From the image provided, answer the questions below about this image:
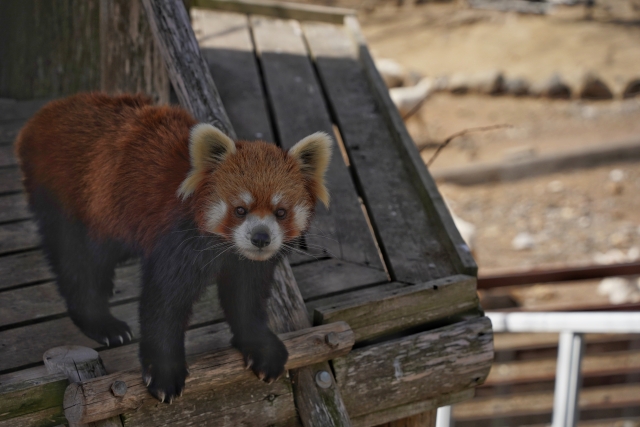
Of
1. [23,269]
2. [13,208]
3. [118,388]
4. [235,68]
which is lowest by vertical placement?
[118,388]

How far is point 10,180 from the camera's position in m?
3.17

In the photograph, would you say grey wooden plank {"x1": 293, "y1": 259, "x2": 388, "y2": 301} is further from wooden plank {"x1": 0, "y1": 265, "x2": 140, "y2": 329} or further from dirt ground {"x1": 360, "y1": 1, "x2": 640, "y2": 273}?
dirt ground {"x1": 360, "y1": 1, "x2": 640, "y2": 273}

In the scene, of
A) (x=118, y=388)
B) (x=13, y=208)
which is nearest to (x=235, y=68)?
(x=13, y=208)

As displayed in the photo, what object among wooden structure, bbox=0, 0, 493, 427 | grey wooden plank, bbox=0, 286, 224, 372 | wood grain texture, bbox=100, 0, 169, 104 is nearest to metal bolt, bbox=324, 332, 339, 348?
wooden structure, bbox=0, 0, 493, 427

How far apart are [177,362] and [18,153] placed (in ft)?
3.56

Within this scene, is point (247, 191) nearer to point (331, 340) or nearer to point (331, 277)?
point (331, 340)

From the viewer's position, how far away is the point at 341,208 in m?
3.22

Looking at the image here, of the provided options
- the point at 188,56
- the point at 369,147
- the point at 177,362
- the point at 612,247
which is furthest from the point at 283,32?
the point at 612,247

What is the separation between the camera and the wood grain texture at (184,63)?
9.36ft

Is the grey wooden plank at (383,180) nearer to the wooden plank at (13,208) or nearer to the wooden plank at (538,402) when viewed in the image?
the wooden plank at (13,208)

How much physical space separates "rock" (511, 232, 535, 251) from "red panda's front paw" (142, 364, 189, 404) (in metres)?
5.21

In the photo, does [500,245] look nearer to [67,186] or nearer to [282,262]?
[282,262]

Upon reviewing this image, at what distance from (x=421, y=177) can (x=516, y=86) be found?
20.8ft

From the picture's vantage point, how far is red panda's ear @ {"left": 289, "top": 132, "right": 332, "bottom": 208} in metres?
2.20
